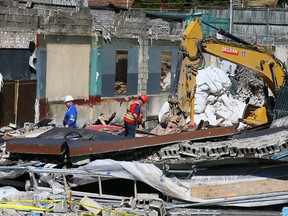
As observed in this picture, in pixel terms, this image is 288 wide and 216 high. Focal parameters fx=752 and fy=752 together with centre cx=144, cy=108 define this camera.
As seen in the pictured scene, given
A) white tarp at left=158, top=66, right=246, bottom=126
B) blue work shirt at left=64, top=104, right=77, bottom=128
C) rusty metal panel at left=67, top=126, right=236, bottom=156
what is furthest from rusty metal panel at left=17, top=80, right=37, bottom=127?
rusty metal panel at left=67, top=126, right=236, bottom=156

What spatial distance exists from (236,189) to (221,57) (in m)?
7.29

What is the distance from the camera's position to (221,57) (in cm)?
1892

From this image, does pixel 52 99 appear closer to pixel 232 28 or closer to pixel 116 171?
pixel 116 171

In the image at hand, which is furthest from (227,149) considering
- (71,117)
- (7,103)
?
(7,103)

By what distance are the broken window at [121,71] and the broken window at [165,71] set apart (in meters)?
2.05

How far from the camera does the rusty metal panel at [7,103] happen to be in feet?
63.5

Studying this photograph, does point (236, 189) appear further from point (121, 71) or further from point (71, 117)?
point (121, 71)

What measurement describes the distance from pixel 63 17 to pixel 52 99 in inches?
92.7

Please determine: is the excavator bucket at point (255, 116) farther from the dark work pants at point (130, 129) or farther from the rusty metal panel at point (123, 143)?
the rusty metal panel at point (123, 143)

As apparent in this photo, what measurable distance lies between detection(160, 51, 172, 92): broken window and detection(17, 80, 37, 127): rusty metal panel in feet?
21.8

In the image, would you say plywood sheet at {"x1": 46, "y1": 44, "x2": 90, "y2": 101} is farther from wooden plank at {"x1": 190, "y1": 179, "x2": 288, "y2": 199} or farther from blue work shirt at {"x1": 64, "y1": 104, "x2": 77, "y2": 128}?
wooden plank at {"x1": 190, "y1": 179, "x2": 288, "y2": 199}

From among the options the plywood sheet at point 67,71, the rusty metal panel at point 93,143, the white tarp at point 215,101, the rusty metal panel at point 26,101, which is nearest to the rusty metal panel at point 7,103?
the rusty metal panel at point 26,101

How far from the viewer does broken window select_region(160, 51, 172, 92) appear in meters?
25.8

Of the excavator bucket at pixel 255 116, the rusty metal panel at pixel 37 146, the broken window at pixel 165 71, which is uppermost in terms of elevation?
the broken window at pixel 165 71
